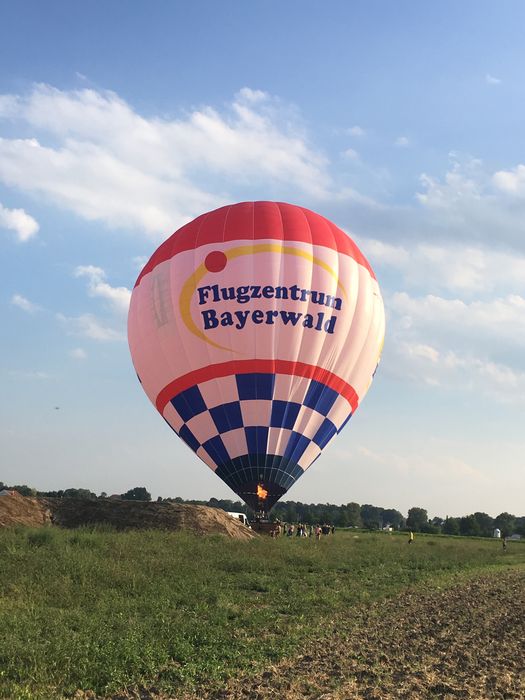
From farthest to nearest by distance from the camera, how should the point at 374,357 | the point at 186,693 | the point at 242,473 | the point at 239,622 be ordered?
the point at 374,357 < the point at 242,473 < the point at 239,622 < the point at 186,693

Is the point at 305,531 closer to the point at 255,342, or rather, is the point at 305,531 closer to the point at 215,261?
the point at 255,342

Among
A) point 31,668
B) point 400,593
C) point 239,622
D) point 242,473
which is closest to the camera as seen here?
point 31,668

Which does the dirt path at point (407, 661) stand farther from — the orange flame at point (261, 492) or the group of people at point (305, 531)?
the group of people at point (305, 531)

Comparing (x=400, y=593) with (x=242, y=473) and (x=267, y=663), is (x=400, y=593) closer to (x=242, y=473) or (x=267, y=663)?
(x=267, y=663)

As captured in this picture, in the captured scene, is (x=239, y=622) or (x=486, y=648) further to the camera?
(x=239, y=622)

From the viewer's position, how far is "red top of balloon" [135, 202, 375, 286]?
31797 millimetres

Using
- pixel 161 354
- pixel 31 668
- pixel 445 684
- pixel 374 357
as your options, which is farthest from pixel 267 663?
pixel 374 357

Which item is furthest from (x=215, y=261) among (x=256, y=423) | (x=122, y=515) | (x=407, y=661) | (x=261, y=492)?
(x=407, y=661)

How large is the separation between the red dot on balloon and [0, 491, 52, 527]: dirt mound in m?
13.4

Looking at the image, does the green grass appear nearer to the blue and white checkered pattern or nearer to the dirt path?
the dirt path

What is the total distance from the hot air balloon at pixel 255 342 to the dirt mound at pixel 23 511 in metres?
7.03

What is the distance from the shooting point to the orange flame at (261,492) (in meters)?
30.4

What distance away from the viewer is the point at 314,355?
1206 inches

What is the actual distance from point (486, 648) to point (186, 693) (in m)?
6.21
